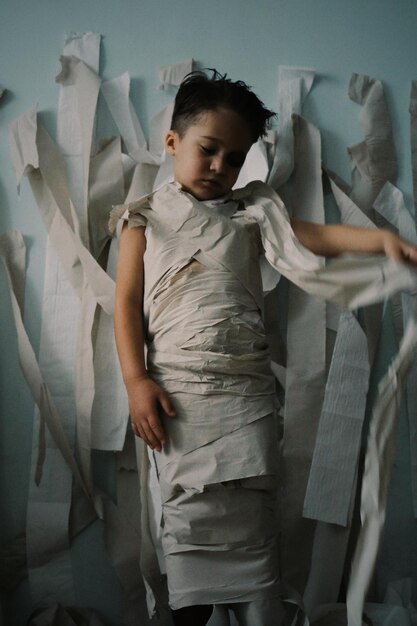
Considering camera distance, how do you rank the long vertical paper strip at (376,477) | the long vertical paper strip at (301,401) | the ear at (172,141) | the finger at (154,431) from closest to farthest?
Result: 1. the long vertical paper strip at (376,477)
2. the finger at (154,431)
3. the ear at (172,141)
4. the long vertical paper strip at (301,401)

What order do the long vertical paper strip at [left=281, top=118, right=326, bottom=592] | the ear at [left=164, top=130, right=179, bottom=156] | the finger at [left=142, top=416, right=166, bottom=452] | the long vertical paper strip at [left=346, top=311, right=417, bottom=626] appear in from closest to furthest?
the long vertical paper strip at [left=346, top=311, right=417, bottom=626] → the finger at [left=142, top=416, right=166, bottom=452] → the ear at [left=164, top=130, right=179, bottom=156] → the long vertical paper strip at [left=281, top=118, right=326, bottom=592]

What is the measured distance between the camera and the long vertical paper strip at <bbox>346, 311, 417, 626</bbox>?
0.68 m

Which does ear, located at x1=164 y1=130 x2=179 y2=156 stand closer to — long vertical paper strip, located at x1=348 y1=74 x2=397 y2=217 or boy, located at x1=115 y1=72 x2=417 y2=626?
boy, located at x1=115 y1=72 x2=417 y2=626

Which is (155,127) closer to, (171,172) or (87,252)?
(171,172)

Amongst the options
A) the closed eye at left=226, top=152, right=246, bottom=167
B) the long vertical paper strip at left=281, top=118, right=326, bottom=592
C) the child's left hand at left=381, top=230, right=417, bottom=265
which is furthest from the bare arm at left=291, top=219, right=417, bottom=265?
the long vertical paper strip at left=281, top=118, right=326, bottom=592

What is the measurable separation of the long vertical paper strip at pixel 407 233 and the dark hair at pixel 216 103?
296 millimetres

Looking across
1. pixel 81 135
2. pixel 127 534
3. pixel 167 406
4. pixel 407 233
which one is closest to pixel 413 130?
pixel 407 233

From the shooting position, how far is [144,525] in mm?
996

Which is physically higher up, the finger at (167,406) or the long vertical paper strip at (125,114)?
the long vertical paper strip at (125,114)

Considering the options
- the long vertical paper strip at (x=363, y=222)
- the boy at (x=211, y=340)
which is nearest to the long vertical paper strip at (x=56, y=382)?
the boy at (x=211, y=340)

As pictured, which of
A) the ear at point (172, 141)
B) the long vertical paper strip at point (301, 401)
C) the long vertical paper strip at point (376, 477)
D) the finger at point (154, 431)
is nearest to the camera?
the long vertical paper strip at point (376, 477)

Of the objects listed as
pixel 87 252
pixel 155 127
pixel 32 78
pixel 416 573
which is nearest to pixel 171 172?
pixel 155 127

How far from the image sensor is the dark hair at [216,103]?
2.93ft

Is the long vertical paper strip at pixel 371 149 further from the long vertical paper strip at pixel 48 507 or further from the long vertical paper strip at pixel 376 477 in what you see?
the long vertical paper strip at pixel 48 507
